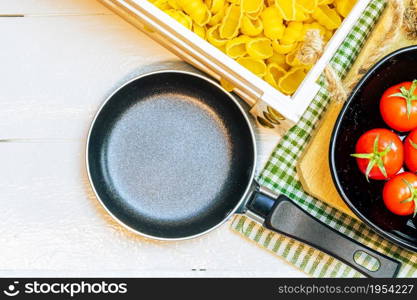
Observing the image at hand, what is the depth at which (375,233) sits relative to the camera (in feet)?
2.87

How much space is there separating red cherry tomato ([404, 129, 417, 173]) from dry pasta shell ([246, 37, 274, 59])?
0.24 m

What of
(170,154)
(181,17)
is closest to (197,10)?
(181,17)

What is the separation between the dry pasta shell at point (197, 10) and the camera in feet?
2.65

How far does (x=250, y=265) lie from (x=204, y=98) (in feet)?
0.96

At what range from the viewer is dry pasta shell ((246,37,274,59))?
0.82 meters

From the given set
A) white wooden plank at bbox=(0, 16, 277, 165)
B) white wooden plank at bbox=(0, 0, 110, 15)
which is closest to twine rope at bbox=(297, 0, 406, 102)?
white wooden plank at bbox=(0, 16, 277, 165)

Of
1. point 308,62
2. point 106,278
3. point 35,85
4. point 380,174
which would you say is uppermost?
point 308,62

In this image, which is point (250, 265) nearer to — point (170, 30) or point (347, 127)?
point (347, 127)

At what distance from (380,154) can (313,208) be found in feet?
0.56

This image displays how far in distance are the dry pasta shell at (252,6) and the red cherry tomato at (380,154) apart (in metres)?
0.25

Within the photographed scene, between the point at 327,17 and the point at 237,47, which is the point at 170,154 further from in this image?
the point at 327,17

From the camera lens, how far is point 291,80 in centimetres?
82

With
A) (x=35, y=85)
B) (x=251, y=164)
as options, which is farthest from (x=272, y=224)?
(x=35, y=85)

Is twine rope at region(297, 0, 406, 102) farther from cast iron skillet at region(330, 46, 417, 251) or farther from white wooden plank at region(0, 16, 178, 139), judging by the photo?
white wooden plank at region(0, 16, 178, 139)
